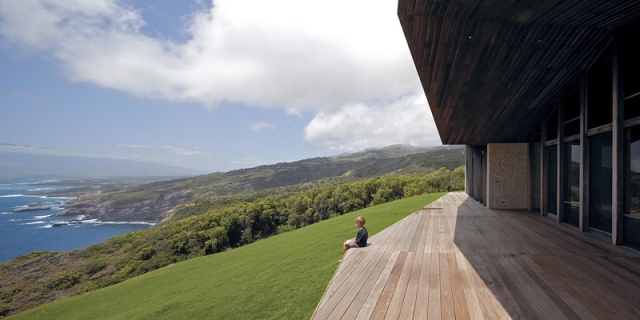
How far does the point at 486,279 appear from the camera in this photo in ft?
10.5

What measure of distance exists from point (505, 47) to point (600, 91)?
2.41 metres

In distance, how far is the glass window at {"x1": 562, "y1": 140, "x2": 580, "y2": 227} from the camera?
6113 mm

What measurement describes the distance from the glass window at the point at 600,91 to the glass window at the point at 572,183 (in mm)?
927

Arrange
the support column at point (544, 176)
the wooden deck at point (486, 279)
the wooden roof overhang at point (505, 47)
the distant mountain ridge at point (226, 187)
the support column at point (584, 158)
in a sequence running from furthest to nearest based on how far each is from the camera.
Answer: the distant mountain ridge at point (226, 187)
the support column at point (544, 176)
the support column at point (584, 158)
the wooden roof overhang at point (505, 47)
the wooden deck at point (486, 279)

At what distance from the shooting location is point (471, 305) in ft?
8.41

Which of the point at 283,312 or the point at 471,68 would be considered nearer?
the point at 283,312

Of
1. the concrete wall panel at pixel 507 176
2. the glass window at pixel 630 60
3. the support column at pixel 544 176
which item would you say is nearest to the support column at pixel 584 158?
the glass window at pixel 630 60

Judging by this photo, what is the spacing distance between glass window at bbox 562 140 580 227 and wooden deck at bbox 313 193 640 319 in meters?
Answer: 0.96

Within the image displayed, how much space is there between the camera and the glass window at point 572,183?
6113 mm

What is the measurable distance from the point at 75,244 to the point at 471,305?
82.3 meters

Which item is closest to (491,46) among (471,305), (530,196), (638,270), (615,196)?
(615,196)

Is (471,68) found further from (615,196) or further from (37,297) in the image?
(37,297)

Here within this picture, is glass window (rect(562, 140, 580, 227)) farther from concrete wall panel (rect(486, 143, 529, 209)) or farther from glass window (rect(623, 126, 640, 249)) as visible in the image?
concrete wall panel (rect(486, 143, 529, 209))

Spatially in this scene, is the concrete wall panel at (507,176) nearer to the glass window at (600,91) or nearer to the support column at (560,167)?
the support column at (560,167)
